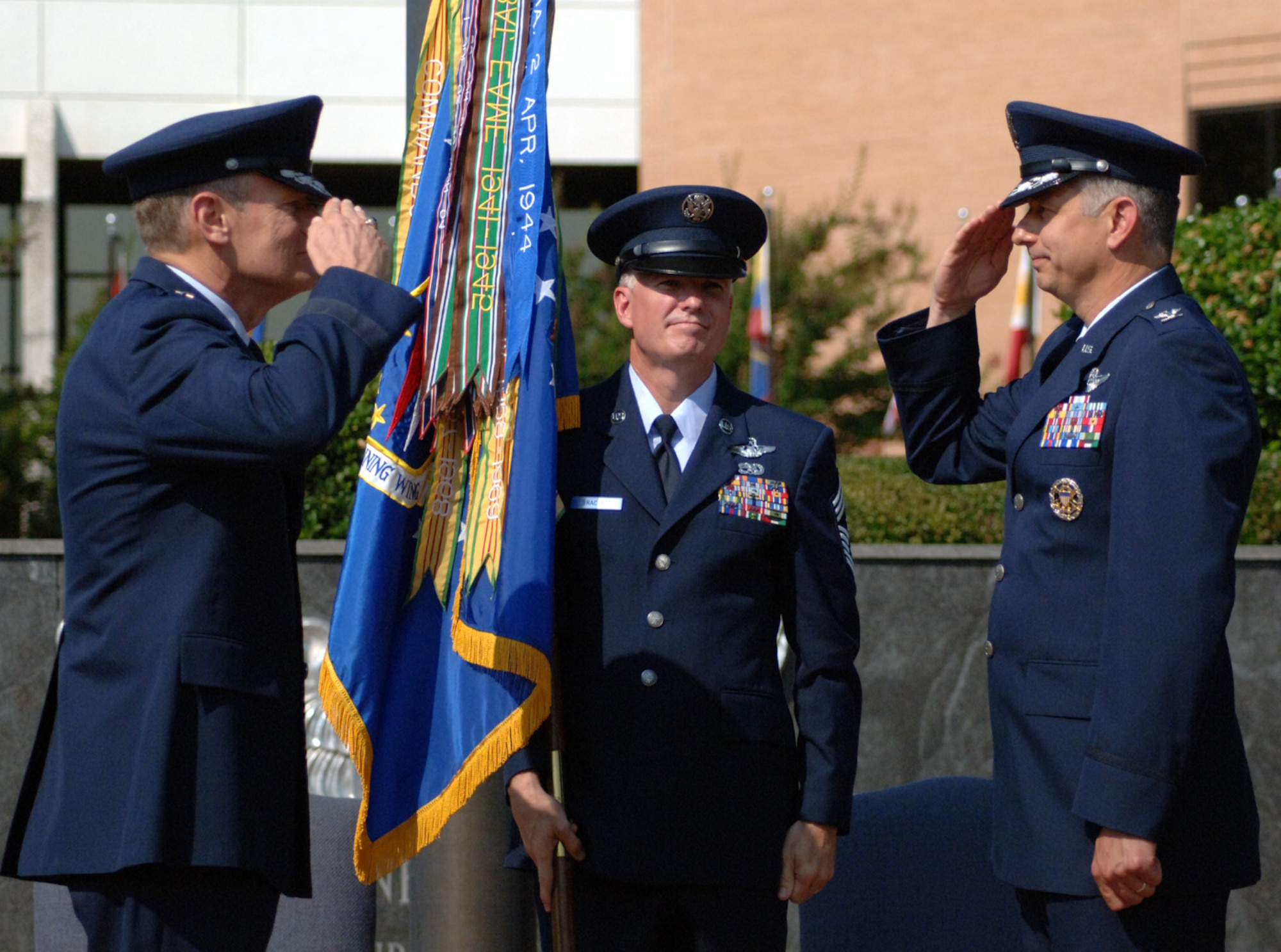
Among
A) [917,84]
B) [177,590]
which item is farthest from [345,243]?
[917,84]

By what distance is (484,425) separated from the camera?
3152 millimetres

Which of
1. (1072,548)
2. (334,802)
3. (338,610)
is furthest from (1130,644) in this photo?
(334,802)

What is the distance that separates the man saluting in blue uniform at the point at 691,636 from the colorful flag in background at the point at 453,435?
157 millimetres

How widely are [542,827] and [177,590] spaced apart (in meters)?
0.86

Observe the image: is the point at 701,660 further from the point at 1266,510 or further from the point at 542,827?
the point at 1266,510

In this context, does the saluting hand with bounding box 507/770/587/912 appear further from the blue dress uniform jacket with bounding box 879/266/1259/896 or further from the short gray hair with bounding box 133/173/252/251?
the short gray hair with bounding box 133/173/252/251

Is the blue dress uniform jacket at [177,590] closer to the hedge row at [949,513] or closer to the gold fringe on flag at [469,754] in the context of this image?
the gold fringe on flag at [469,754]

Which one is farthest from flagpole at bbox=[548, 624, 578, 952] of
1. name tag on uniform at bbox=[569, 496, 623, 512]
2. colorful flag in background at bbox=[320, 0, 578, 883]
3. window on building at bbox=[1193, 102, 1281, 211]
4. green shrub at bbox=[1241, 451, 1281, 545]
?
window on building at bbox=[1193, 102, 1281, 211]

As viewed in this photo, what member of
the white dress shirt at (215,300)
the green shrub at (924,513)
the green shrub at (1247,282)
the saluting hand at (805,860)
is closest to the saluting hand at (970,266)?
the saluting hand at (805,860)

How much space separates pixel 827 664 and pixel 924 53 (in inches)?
602

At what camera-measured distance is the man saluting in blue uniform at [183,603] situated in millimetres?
2361

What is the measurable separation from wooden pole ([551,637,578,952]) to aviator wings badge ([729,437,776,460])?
56cm

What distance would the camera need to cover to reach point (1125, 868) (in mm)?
2428

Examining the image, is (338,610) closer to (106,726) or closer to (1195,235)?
(106,726)
